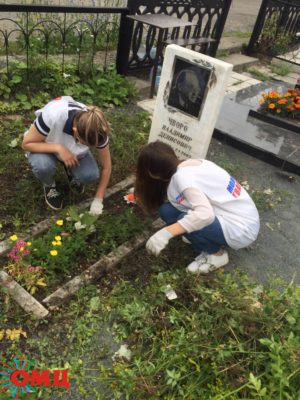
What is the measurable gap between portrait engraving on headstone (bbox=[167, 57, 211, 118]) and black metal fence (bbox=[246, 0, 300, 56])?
20.2ft

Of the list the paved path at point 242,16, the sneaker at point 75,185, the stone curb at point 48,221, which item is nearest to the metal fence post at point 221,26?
the paved path at point 242,16

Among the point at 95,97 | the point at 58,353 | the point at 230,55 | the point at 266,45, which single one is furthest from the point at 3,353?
the point at 266,45

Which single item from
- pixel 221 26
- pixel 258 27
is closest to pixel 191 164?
pixel 221 26

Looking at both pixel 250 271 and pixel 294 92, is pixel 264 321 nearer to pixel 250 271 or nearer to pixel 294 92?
pixel 250 271

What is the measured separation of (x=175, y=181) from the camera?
2.57m

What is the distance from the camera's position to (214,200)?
2590 millimetres

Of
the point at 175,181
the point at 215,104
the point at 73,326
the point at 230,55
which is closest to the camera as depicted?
the point at 73,326

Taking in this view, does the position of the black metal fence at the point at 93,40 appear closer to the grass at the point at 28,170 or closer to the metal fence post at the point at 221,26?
the metal fence post at the point at 221,26

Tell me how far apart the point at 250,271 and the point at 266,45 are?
7.41 meters

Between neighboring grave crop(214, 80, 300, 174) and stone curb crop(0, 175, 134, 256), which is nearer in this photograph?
stone curb crop(0, 175, 134, 256)

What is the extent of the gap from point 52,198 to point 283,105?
3779 mm

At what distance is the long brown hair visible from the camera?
101 inches

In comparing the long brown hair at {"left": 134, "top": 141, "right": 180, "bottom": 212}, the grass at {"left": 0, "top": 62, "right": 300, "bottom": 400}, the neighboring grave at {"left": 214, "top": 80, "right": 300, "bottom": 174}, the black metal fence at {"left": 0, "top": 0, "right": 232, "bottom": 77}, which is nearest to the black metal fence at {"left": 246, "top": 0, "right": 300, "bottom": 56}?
the black metal fence at {"left": 0, "top": 0, "right": 232, "bottom": 77}

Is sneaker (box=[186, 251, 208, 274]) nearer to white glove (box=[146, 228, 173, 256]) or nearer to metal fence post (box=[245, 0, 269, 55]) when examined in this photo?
white glove (box=[146, 228, 173, 256])
